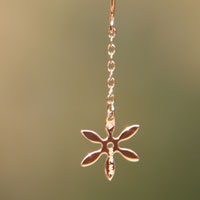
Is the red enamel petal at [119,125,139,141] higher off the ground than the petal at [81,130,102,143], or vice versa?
the red enamel petal at [119,125,139,141]

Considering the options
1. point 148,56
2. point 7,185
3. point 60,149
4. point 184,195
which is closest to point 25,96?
point 60,149

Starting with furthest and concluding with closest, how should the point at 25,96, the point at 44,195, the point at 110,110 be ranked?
the point at 44,195 → the point at 25,96 → the point at 110,110

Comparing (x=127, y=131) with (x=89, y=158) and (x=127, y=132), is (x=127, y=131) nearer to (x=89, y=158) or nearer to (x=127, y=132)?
(x=127, y=132)

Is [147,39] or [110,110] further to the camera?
[147,39]

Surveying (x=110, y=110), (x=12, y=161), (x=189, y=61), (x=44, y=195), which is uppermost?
(x=189, y=61)

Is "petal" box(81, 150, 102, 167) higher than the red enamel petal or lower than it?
lower

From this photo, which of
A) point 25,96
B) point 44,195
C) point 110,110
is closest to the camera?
point 110,110

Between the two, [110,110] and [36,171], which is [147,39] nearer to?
[110,110]

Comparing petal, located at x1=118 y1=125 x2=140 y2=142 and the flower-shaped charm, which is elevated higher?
petal, located at x1=118 y1=125 x2=140 y2=142

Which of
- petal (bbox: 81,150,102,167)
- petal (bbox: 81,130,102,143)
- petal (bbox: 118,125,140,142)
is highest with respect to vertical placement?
petal (bbox: 118,125,140,142)

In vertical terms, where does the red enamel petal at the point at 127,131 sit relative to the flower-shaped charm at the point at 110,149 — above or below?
above

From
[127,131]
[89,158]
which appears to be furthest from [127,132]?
[89,158]
